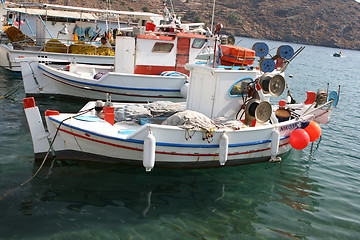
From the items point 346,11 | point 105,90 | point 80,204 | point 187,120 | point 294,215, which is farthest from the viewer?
point 346,11

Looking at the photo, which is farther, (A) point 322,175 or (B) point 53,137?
(A) point 322,175

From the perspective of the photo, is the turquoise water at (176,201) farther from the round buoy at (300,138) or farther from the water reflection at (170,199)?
the round buoy at (300,138)

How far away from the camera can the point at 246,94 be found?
970 cm

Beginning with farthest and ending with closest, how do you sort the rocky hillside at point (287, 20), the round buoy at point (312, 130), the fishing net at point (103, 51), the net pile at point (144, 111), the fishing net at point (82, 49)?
the rocky hillside at point (287, 20), the fishing net at point (103, 51), the fishing net at point (82, 49), the round buoy at point (312, 130), the net pile at point (144, 111)

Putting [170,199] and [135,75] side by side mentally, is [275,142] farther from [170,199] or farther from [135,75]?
[135,75]

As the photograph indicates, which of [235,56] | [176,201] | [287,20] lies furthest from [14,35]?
[287,20]

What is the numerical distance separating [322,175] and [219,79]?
3.95m

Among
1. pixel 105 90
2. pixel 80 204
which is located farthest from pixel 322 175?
pixel 105 90

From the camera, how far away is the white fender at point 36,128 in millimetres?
8164

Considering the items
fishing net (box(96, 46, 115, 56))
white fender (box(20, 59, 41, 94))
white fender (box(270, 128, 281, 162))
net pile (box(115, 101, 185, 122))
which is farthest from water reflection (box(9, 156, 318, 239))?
fishing net (box(96, 46, 115, 56))

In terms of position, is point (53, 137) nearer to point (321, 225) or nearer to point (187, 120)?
point (187, 120)

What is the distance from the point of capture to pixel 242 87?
9.62 m

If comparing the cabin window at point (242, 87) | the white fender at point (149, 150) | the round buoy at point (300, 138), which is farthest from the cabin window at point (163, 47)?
the white fender at point (149, 150)

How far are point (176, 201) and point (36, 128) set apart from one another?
366 cm
